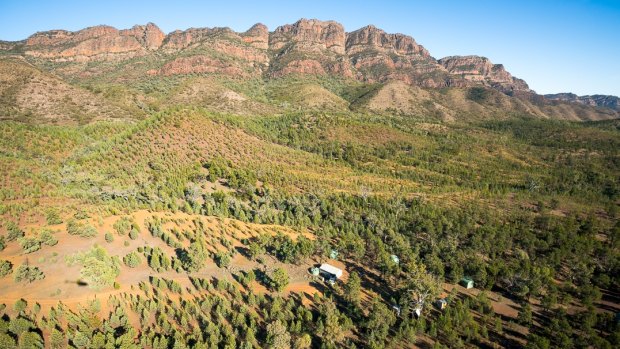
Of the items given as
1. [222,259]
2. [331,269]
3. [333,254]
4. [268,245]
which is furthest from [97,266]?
[333,254]

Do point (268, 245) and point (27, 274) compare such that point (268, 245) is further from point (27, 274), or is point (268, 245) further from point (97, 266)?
point (27, 274)

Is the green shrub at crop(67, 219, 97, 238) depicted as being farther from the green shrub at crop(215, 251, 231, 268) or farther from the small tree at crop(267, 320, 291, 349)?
the small tree at crop(267, 320, 291, 349)

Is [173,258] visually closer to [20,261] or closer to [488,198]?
[20,261]

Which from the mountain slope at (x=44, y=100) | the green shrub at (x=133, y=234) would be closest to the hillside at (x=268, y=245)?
the green shrub at (x=133, y=234)

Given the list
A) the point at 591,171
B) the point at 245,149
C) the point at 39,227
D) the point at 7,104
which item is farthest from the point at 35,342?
the point at 591,171

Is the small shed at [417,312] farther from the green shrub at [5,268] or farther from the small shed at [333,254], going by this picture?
the green shrub at [5,268]
